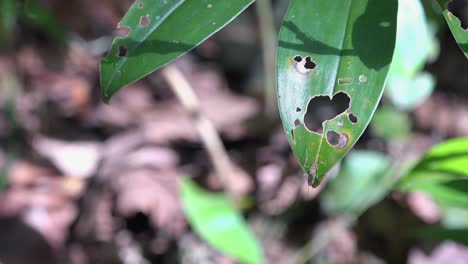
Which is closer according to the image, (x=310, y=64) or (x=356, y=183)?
(x=310, y=64)

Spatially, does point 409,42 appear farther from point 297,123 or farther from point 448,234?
→ point 297,123

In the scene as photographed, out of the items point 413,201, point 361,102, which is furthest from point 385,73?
point 413,201

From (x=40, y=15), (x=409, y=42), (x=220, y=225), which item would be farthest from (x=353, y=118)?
(x=40, y=15)

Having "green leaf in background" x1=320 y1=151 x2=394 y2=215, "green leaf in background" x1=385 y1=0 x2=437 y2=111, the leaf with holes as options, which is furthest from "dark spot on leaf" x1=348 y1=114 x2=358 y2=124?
"green leaf in background" x1=320 y1=151 x2=394 y2=215

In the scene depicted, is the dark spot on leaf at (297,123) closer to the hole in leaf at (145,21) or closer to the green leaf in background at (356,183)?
the hole in leaf at (145,21)

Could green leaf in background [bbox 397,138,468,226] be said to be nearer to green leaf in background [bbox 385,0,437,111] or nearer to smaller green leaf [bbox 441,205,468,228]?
green leaf in background [bbox 385,0,437,111]

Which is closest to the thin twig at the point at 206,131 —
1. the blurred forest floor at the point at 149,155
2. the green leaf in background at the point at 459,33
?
the blurred forest floor at the point at 149,155
